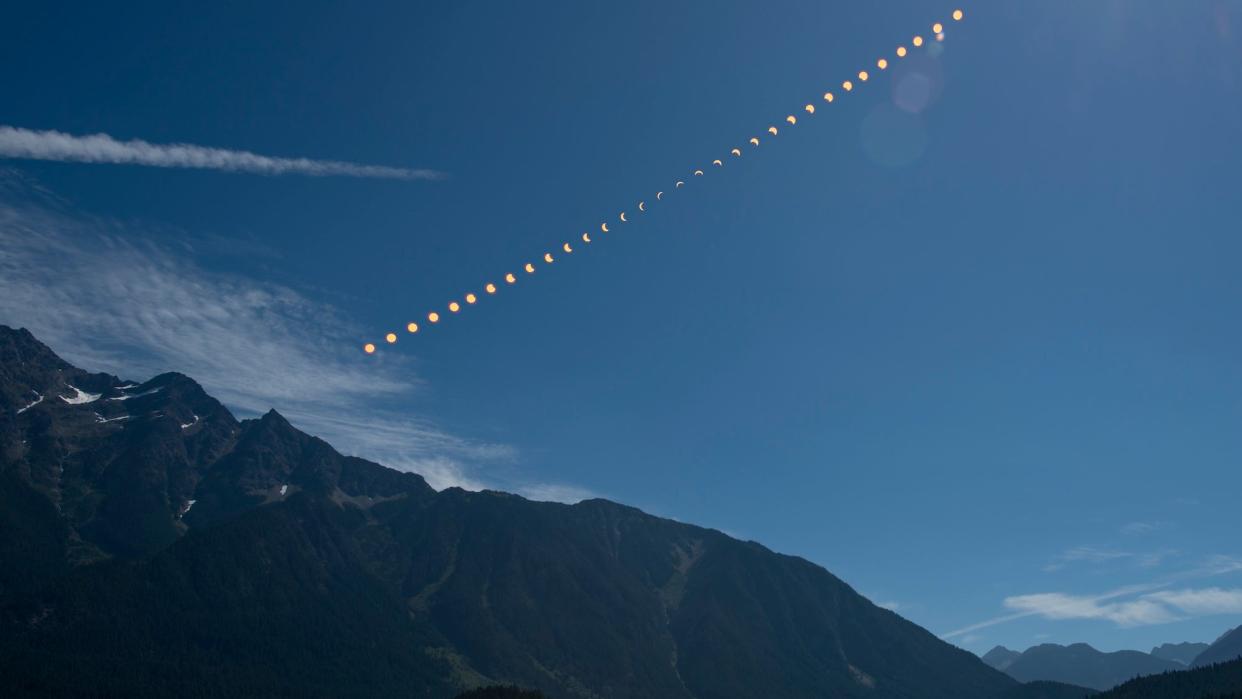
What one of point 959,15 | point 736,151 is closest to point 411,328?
point 736,151

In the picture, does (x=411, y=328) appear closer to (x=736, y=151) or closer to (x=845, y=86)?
(x=736, y=151)

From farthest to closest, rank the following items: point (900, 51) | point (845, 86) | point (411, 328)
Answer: point (845, 86), point (900, 51), point (411, 328)

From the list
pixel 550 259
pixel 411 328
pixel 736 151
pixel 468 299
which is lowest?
pixel 411 328

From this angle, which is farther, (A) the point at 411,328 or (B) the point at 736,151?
(B) the point at 736,151

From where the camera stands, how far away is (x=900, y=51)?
112 m

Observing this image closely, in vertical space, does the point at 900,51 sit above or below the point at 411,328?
above

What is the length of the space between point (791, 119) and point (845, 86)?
861cm

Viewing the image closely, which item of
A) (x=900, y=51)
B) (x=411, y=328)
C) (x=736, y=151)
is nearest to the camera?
(x=411, y=328)

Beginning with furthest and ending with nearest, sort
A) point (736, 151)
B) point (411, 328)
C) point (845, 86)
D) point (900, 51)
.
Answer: point (736, 151) → point (845, 86) → point (900, 51) → point (411, 328)

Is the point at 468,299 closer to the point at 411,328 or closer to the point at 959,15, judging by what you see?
the point at 411,328

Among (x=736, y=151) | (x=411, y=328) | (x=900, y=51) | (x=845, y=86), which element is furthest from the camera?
(x=736, y=151)

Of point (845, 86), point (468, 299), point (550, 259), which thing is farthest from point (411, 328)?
point (845, 86)

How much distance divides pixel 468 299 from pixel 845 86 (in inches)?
2411

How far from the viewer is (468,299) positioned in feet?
370
